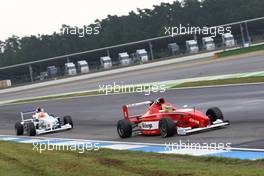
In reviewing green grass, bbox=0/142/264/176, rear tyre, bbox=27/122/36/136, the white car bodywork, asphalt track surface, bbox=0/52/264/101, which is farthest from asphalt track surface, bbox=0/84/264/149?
asphalt track surface, bbox=0/52/264/101

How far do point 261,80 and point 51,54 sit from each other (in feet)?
291

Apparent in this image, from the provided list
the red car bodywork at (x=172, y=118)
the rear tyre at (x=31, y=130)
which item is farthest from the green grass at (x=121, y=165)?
the rear tyre at (x=31, y=130)

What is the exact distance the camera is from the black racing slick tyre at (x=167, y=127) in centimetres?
1430

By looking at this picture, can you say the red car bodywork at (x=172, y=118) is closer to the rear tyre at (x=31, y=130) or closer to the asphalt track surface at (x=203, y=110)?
the asphalt track surface at (x=203, y=110)

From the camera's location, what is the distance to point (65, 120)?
21547 millimetres

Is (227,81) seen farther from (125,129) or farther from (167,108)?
(167,108)

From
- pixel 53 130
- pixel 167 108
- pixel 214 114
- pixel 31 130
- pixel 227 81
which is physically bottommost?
pixel 53 130

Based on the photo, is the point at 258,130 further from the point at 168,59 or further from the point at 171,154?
the point at 168,59

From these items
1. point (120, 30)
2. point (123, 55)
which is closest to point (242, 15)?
point (120, 30)

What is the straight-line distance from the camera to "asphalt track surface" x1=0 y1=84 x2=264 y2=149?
13.2 meters

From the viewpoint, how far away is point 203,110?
1977 centimetres

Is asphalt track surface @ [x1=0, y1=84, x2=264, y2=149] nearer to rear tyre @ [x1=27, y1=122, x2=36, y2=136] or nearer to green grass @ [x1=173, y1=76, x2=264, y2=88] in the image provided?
rear tyre @ [x1=27, y1=122, x2=36, y2=136]

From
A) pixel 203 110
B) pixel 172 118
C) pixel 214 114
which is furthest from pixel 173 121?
pixel 203 110

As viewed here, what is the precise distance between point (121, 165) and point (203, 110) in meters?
10.2
